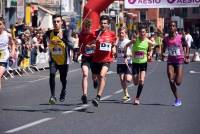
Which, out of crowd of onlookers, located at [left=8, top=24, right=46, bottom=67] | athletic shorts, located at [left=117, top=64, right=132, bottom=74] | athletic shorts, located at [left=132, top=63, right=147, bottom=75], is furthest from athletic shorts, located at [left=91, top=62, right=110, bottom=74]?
crowd of onlookers, located at [left=8, top=24, right=46, bottom=67]

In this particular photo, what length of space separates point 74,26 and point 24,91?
4414 centimetres

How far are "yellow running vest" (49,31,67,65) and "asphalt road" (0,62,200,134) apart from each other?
96cm

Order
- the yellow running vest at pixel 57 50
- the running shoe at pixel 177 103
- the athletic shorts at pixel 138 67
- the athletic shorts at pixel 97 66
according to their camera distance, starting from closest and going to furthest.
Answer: the athletic shorts at pixel 97 66
the yellow running vest at pixel 57 50
the running shoe at pixel 177 103
the athletic shorts at pixel 138 67

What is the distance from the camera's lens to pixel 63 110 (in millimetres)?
13477

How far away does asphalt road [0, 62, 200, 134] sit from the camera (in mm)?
10797

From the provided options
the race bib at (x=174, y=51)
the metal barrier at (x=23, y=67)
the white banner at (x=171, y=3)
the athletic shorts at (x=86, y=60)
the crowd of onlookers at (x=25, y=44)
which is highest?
the white banner at (x=171, y=3)

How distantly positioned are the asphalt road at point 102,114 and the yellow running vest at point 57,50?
3.15ft

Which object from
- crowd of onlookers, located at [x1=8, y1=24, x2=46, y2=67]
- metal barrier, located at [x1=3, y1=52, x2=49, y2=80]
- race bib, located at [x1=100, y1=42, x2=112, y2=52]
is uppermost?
race bib, located at [x1=100, y1=42, x2=112, y2=52]

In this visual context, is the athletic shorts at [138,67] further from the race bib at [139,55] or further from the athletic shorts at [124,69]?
the athletic shorts at [124,69]

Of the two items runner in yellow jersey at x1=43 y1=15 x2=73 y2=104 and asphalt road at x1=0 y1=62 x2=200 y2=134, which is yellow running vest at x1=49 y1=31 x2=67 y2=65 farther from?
asphalt road at x1=0 y1=62 x2=200 y2=134

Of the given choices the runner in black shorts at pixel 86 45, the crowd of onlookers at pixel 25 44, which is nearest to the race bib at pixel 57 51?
the runner in black shorts at pixel 86 45

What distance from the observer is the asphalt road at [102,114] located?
10.8 meters

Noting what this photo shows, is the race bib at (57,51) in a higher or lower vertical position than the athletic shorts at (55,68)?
higher

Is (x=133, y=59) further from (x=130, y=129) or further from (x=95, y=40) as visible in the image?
(x=130, y=129)
